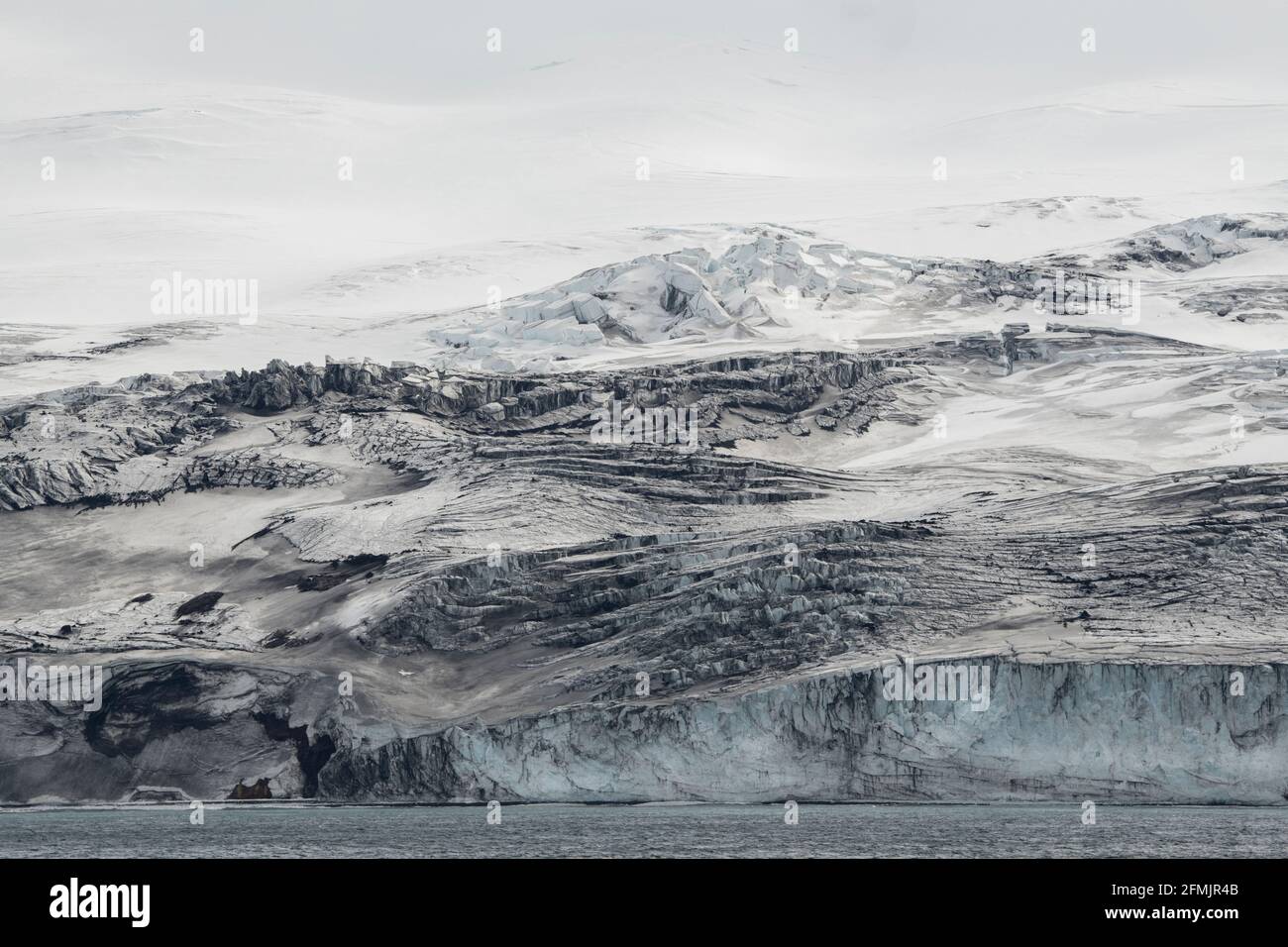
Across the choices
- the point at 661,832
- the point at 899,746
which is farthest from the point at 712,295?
the point at 661,832

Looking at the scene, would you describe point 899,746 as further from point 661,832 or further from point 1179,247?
point 1179,247

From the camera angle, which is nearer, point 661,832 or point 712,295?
point 661,832

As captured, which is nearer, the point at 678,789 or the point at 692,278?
the point at 678,789

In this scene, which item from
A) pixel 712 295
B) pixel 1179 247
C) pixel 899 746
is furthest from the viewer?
pixel 1179 247

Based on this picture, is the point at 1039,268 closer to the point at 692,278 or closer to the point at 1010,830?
the point at 692,278

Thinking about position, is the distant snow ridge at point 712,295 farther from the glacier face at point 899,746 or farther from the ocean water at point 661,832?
the ocean water at point 661,832

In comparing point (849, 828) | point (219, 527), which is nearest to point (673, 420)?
point (219, 527)

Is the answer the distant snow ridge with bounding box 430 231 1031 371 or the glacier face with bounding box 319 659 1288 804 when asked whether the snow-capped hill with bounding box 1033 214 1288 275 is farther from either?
the glacier face with bounding box 319 659 1288 804
